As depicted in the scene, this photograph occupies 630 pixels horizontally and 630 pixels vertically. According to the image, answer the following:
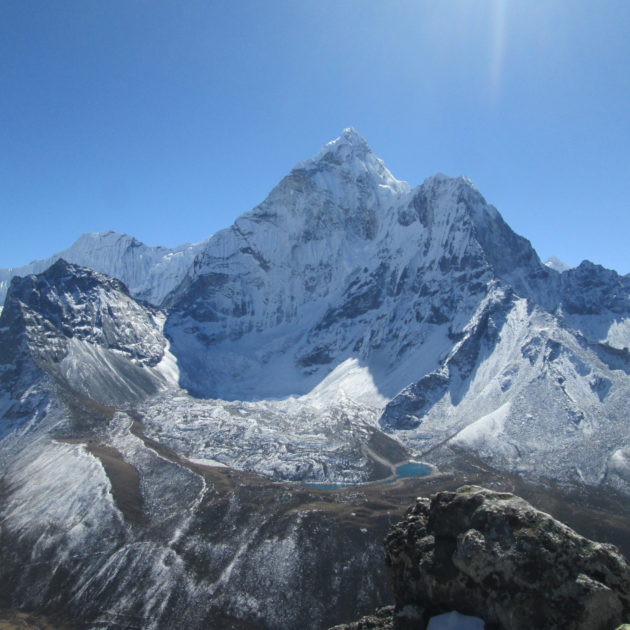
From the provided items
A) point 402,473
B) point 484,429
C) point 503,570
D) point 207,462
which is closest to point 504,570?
point 503,570

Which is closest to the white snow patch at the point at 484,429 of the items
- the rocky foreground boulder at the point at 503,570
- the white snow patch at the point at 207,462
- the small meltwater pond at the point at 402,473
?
the small meltwater pond at the point at 402,473

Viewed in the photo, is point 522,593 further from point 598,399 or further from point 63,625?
point 598,399

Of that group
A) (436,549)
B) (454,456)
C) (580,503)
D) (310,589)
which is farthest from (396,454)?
(436,549)

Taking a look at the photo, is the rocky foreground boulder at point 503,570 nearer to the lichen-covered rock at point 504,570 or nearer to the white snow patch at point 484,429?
the lichen-covered rock at point 504,570

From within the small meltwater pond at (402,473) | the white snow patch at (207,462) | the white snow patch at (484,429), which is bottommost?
the white snow patch at (207,462)

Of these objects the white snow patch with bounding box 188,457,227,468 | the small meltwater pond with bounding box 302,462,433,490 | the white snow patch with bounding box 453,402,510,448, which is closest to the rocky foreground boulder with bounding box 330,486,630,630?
the small meltwater pond with bounding box 302,462,433,490

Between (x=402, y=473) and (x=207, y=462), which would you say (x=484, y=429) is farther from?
(x=207, y=462)
